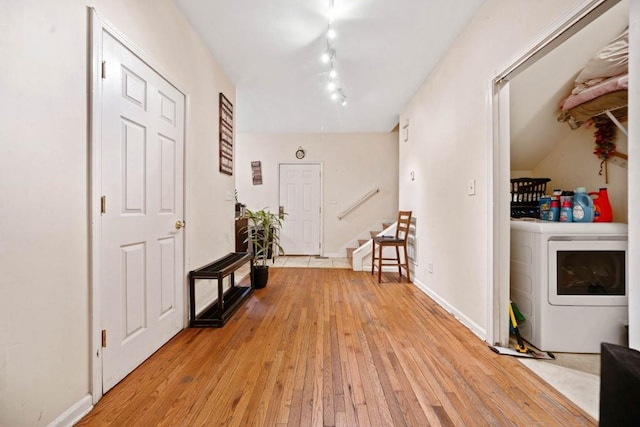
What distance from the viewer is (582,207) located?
5.94 feet

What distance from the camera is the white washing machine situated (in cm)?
170

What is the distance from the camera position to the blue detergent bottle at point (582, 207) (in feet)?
5.94

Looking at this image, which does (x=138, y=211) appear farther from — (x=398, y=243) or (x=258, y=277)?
(x=398, y=243)

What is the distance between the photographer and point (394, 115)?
439 centimetres

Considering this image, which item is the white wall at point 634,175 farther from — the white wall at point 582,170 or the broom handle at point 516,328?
the white wall at point 582,170

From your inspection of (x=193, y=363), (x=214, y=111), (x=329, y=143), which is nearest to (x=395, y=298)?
(x=193, y=363)

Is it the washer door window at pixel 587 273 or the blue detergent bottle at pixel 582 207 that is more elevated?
the blue detergent bottle at pixel 582 207

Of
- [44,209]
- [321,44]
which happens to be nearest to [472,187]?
[321,44]

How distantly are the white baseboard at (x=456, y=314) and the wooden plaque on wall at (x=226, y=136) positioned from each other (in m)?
2.73

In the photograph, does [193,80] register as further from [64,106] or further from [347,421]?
[347,421]

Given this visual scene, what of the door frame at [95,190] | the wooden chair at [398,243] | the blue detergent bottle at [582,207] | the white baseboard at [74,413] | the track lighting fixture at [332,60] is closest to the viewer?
the white baseboard at [74,413]

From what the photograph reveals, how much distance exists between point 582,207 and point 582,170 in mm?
810

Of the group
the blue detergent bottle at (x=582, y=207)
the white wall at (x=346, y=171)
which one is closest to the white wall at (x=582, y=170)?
the blue detergent bottle at (x=582, y=207)

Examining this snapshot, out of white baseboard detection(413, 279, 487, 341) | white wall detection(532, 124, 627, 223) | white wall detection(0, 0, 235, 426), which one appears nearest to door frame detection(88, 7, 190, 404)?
white wall detection(0, 0, 235, 426)
